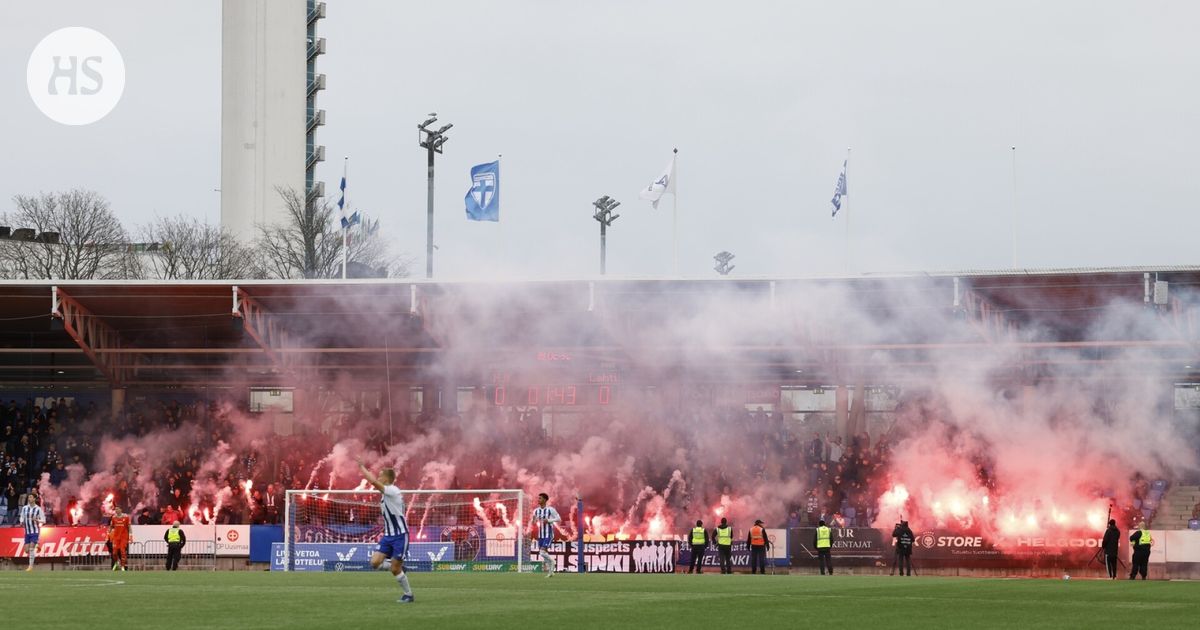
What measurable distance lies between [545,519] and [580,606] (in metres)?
13.9

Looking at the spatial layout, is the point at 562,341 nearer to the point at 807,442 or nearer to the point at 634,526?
the point at 634,526

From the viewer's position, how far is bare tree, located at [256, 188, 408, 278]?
2872 inches

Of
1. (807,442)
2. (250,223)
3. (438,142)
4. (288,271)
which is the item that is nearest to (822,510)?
(807,442)

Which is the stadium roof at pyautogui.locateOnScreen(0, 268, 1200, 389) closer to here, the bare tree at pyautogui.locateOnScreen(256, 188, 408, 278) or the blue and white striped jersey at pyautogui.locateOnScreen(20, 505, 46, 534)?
the blue and white striped jersey at pyautogui.locateOnScreen(20, 505, 46, 534)

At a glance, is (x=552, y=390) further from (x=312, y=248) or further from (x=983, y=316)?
(x=312, y=248)

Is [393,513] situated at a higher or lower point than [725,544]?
higher

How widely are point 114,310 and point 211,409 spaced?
553 cm

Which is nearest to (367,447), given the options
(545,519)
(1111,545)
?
(545,519)

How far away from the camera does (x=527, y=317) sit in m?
40.8

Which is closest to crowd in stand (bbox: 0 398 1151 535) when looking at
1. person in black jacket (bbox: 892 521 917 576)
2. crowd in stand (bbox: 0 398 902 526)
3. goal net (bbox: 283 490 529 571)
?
crowd in stand (bbox: 0 398 902 526)

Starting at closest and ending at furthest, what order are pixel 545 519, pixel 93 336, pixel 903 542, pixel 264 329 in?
pixel 545 519, pixel 903 542, pixel 264 329, pixel 93 336

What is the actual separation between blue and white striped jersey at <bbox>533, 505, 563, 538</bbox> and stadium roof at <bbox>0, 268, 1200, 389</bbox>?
9.26 metres

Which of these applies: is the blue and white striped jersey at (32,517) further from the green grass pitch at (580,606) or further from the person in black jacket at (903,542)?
the person in black jacket at (903,542)

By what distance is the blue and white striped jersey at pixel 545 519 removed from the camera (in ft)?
98.1
